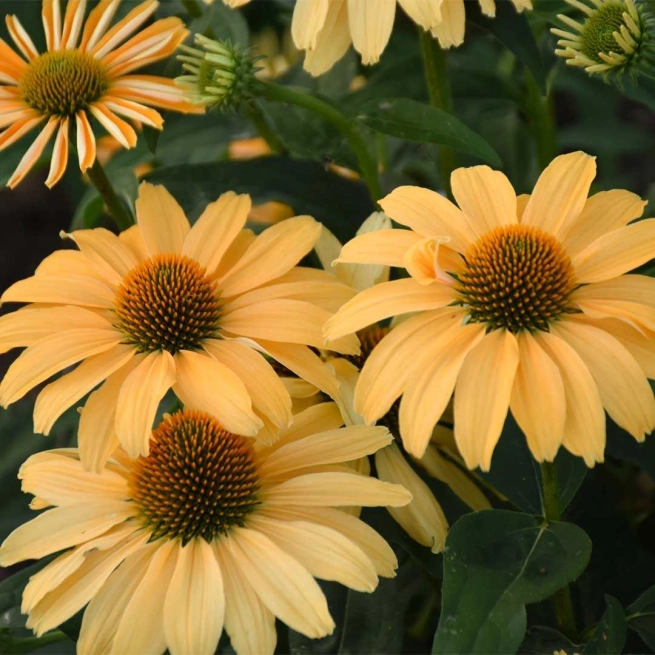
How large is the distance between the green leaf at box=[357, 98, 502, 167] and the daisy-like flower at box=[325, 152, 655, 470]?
0.31 ft

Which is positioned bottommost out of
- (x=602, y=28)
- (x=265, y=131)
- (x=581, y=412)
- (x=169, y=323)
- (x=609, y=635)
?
(x=609, y=635)

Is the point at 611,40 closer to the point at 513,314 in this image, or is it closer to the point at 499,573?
the point at 513,314

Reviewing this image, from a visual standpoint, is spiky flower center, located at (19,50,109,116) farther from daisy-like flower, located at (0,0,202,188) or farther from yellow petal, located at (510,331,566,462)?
yellow petal, located at (510,331,566,462)

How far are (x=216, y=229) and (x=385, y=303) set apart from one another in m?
0.22

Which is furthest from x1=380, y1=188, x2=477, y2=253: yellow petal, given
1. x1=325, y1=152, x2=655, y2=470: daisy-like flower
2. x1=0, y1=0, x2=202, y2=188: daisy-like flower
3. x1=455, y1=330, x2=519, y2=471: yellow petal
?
x1=0, y1=0, x2=202, y2=188: daisy-like flower

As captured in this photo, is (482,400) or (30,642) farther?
(30,642)

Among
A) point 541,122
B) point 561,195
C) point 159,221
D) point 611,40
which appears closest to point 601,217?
point 561,195

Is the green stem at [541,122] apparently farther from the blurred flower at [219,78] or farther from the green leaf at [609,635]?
the green leaf at [609,635]

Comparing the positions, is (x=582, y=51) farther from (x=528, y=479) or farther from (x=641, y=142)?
(x=641, y=142)

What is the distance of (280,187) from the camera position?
1043 mm

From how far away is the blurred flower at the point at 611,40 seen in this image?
0.78m

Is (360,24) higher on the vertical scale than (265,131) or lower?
lower

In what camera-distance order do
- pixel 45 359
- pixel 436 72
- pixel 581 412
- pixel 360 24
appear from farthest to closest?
pixel 436 72 → pixel 360 24 → pixel 45 359 → pixel 581 412

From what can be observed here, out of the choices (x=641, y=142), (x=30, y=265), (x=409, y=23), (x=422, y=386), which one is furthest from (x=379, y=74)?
(x=30, y=265)
